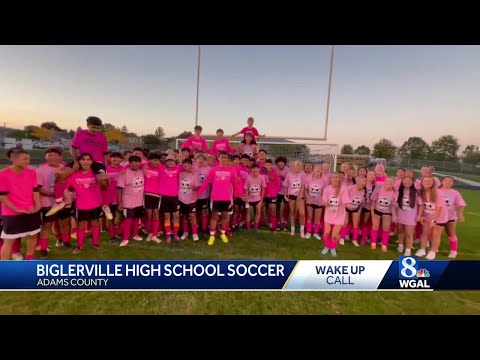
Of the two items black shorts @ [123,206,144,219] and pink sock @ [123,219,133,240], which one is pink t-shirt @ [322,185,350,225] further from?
pink sock @ [123,219,133,240]

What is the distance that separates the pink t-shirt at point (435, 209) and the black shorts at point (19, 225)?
20.5ft

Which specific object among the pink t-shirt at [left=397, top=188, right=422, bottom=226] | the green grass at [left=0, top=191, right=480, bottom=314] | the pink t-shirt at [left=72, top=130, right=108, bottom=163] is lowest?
the green grass at [left=0, top=191, right=480, bottom=314]

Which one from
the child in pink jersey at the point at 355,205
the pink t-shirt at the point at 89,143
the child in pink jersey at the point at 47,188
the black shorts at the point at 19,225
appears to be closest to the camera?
the black shorts at the point at 19,225

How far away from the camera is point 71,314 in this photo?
2553 millimetres

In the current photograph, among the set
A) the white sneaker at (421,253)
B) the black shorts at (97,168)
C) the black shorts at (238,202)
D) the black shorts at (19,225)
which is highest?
the black shorts at (97,168)

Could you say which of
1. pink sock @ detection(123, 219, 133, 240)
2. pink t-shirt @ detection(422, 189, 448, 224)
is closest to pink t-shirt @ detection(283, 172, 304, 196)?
pink t-shirt @ detection(422, 189, 448, 224)

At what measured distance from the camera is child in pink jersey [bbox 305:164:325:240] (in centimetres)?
469

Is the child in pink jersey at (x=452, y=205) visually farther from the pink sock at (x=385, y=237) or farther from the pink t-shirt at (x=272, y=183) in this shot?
the pink t-shirt at (x=272, y=183)

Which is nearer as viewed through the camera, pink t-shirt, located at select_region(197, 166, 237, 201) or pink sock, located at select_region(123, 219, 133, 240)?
pink sock, located at select_region(123, 219, 133, 240)

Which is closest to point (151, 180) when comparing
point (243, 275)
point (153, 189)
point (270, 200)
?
point (153, 189)

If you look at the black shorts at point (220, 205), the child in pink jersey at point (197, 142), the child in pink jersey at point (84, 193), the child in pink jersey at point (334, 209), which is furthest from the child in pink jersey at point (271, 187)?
the child in pink jersey at point (84, 193)

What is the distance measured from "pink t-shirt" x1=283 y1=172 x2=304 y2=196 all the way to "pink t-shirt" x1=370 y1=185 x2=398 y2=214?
1.42 metres

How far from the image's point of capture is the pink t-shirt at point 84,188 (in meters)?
3.60

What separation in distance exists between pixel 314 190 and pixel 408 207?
1.62 meters
